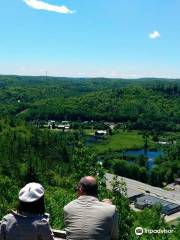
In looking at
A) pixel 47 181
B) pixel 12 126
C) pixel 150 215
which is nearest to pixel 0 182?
pixel 150 215

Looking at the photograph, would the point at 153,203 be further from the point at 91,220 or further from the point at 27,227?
the point at 27,227

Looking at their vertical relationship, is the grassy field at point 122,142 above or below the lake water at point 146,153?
above

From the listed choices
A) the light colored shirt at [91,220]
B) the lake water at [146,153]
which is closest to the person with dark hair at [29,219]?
the light colored shirt at [91,220]

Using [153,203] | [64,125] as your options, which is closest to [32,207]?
[153,203]

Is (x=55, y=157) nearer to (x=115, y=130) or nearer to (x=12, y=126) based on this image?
(x=12, y=126)

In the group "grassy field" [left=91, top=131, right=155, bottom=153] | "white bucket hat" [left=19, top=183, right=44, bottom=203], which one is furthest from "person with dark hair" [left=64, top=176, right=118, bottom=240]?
"grassy field" [left=91, top=131, right=155, bottom=153]

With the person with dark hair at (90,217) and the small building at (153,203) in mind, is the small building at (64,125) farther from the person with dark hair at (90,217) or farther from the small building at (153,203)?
the person with dark hair at (90,217)
